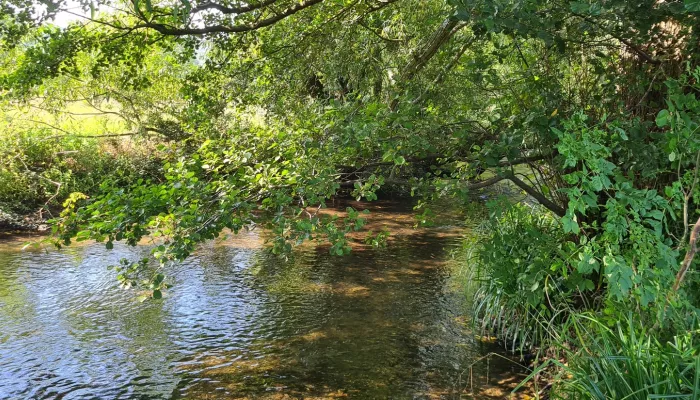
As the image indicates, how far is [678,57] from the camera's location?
418cm

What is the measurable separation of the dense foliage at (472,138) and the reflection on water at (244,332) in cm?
106

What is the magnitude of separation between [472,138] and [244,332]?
370 centimetres

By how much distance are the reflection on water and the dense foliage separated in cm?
106

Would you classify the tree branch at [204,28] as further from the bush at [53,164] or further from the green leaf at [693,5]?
the bush at [53,164]

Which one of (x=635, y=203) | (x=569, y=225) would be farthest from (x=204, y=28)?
(x=635, y=203)

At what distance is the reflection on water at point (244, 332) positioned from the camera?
17.7 feet

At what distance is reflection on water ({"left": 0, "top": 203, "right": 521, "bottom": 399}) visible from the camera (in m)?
5.38

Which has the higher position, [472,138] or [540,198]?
[472,138]

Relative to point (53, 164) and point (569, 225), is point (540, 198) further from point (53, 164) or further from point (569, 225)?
point (53, 164)

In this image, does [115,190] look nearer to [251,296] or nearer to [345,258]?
[251,296]

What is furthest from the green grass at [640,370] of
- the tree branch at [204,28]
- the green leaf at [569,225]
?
the tree branch at [204,28]

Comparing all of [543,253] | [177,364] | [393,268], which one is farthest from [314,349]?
[393,268]

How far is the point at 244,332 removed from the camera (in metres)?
6.68

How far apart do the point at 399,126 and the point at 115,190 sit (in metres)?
2.18
